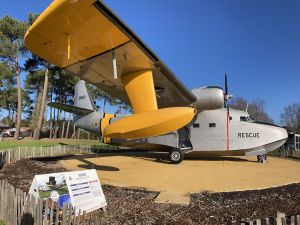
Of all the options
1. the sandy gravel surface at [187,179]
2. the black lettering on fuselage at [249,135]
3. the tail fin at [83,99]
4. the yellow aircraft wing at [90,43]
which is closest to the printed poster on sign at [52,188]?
the sandy gravel surface at [187,179]

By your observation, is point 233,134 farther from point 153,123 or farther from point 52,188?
point 52,188

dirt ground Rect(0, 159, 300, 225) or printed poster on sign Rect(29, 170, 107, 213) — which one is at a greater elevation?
printed poster on sign Rect(29, 170, 107, 213)

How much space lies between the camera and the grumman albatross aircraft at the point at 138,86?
7.83 metres

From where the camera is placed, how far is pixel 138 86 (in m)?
10.5

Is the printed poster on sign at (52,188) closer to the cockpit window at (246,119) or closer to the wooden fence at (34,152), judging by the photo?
the wooden fence at (34,152)

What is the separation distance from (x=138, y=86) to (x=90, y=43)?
241 centimetres

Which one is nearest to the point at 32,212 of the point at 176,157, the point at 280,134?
the point at 176,157

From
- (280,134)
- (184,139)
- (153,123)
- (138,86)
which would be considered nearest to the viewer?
(153,123)

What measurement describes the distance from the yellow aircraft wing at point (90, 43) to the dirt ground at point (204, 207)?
14.4 ft

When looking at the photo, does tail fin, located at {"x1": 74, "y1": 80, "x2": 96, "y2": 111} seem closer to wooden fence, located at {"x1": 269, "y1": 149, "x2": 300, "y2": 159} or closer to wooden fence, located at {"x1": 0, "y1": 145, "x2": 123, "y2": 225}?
wooden fence, located at {"x1": 0, "y1": 145, "x2": 123, "y2": 225}

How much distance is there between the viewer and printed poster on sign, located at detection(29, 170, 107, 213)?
573cm

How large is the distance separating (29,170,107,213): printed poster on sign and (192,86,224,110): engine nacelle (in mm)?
8959

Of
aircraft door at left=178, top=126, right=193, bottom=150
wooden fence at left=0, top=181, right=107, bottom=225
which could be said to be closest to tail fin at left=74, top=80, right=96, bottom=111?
aircraft door at left=178, top=126, right=193, bottom=150

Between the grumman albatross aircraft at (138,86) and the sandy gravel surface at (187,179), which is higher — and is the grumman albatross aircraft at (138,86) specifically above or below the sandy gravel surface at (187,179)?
above
